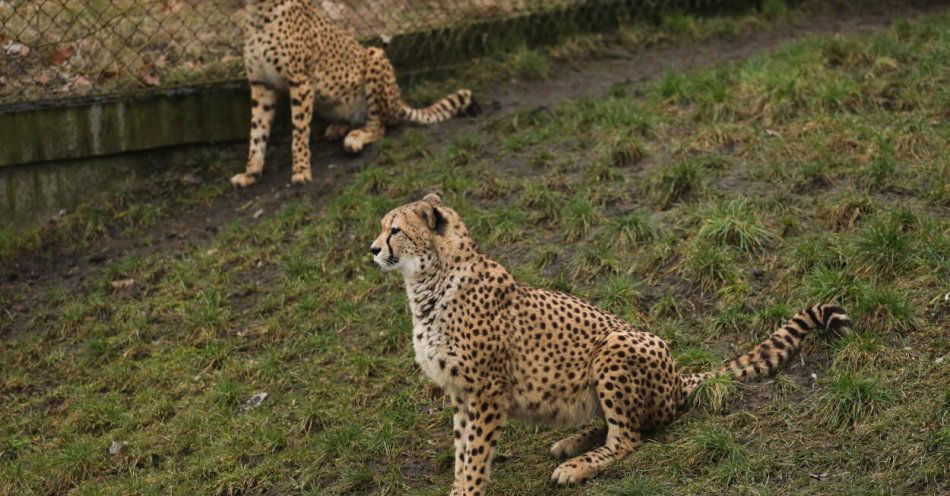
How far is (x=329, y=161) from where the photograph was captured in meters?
8.62

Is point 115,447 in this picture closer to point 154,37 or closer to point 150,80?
point 150,80

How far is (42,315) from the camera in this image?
7383 mm

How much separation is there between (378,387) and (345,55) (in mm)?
3104

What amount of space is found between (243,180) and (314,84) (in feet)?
2.52

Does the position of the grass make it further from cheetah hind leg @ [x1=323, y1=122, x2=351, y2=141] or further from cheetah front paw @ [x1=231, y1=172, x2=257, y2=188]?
cheetah hind leg @ [x1=323, y1=122, x2=351, y2=141]

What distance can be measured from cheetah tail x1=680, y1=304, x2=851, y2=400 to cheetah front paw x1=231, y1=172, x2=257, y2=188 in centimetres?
380

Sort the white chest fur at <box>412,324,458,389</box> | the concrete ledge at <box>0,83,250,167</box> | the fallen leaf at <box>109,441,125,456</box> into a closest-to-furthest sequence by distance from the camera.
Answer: the white chest fur at <box>412,324,458,389</box>, the fallen leaf at <box>109,441,125,456</box>, the concrete ledge at <box>0,83,250,167</box>

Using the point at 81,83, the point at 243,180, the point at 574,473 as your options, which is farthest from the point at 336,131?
the point at 574,473

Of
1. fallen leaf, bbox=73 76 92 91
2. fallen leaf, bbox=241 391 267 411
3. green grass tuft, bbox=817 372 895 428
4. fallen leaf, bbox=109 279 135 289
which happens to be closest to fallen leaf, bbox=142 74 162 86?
fallen leaf, bbox=73 76 92 91

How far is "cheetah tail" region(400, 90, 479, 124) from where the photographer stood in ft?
29.2

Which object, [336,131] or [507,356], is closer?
[507,356]

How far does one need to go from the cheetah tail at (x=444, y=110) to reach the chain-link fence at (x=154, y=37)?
0.68 metres

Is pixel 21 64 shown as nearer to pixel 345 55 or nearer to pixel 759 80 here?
pixel 345 55

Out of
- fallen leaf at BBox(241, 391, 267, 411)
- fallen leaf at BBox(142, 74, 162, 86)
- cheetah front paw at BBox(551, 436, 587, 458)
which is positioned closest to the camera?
cheetah front paw at BBox(551, 436, 587, 458)
